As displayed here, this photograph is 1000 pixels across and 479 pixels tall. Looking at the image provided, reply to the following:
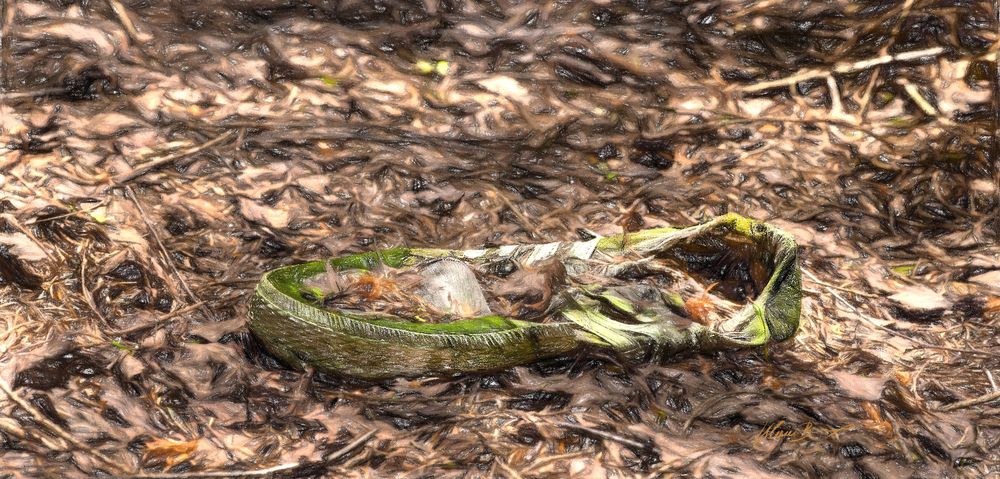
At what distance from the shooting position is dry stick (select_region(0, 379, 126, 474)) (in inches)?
85.7

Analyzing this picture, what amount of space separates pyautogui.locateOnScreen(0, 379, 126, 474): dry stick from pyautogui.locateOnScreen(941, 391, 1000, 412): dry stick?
213cm

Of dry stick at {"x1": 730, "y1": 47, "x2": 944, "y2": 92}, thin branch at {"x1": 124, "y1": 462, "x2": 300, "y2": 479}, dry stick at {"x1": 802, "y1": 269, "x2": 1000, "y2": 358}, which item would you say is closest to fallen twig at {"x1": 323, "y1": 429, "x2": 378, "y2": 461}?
thin branch at {"x1": 124, "y1": 462, "x2": 300, "y2": 479}

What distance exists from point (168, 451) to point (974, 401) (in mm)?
2113

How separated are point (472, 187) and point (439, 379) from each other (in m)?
1.12

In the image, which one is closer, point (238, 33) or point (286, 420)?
point (286, 420)

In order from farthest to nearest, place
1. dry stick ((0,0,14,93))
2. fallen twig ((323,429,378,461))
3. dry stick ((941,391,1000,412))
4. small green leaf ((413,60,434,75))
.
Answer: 1. small green leaf ((413,60,434,75))
2. dry stick ((0,0,14,93))
3. dry stick ((941,391,1000,412))
4. fallen twig ((323,429,378,461))

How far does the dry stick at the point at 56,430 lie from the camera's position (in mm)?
2178

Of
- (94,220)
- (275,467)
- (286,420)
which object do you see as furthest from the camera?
(94,220)

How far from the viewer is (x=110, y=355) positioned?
8.33ft

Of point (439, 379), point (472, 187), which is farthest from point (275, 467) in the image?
point (472, 187)

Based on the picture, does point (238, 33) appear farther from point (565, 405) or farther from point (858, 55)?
point (858, 55)

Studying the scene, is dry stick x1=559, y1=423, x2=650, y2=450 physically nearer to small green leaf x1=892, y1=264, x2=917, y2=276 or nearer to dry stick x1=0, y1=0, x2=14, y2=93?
small green leaf x1=892, y1=264, x2=917, y2=276

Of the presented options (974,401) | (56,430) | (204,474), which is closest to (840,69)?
(974,401)
